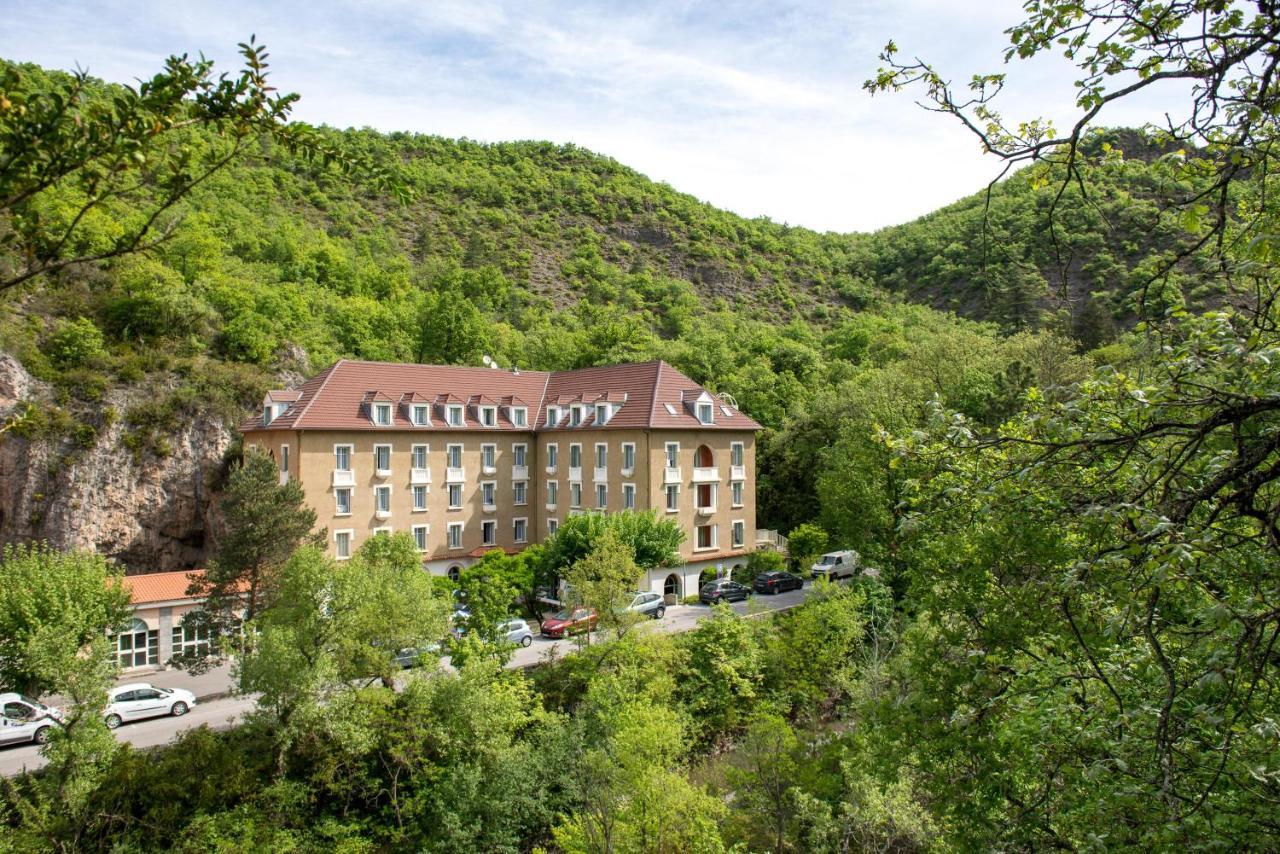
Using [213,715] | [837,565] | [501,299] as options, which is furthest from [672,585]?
[501,299]

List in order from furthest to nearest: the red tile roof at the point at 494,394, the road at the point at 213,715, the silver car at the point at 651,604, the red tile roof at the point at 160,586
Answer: the red tile roof at the point at 494,394 < the silver car at the point at 651,604 < the red tile roof at the point at 160,586 < the road at the point at 213,715

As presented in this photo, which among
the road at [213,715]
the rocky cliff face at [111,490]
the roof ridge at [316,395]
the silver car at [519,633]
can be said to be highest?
the roof ridge at [316,395]

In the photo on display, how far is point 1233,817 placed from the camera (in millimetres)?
5695

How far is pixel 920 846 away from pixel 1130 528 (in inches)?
670

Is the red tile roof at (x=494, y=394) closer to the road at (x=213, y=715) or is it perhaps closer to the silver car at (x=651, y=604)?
the silver car at (x=651, y=604)

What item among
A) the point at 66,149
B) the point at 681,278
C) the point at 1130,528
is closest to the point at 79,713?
the point at 66,149

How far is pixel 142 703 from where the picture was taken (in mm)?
22266

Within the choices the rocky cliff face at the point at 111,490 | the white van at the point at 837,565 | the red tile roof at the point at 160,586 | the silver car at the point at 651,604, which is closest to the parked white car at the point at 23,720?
the red tile roof at the point at 160,586

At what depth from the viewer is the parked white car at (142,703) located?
2183cm

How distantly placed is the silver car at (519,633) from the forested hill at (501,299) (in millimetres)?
16233

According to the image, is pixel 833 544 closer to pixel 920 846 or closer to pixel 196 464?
pixel 920 846

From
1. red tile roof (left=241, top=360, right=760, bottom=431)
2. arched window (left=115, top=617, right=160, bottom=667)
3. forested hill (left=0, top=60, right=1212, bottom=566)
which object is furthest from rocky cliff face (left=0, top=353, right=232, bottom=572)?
arched window (left=115, top=617, right=160, bottom=667)

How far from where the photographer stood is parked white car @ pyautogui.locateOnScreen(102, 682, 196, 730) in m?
21.8

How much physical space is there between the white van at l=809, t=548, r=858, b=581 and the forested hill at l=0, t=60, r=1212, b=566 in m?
5.92
